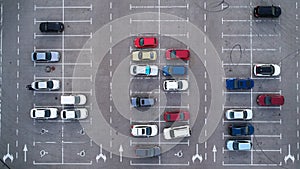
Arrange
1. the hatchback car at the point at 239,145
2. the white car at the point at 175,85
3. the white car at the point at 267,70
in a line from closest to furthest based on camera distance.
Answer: the hatchback car at the point at 239,145 → the white car at the point at 267,70 → the white car at the point at 175,85

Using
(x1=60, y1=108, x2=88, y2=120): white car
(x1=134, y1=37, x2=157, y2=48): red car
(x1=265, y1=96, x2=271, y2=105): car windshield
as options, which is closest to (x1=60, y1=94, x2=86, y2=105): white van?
(x1=60, y1=108, x2=88, y2=120): white car

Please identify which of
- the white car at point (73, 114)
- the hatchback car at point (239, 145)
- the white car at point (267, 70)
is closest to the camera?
the hatchback car at point (239, 145)

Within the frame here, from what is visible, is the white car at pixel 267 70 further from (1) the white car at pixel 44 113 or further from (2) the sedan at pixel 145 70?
(1) the white car at pixel 44 113

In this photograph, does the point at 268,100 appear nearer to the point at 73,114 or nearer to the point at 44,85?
the point at 73,114

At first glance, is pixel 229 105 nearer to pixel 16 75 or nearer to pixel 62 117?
pixel 62 117

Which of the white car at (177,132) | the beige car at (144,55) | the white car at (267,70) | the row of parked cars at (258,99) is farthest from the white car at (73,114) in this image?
the white car at (267,70)

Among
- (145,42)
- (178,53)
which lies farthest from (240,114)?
(145,42)

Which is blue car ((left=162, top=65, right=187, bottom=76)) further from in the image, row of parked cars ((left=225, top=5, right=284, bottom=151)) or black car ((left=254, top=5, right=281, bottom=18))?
black car ((left=254, top=5, right=281, bottom=18))
